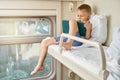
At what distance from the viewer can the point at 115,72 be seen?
4.35ft

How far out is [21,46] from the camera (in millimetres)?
3010

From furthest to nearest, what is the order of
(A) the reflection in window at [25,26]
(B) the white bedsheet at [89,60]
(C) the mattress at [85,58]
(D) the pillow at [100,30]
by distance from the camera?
(A) the reflection in window at [25,26] → (D) the pillow at [100,30] → (C) the mattress at [85,58] → (B) the white bedsheet at [89,60]

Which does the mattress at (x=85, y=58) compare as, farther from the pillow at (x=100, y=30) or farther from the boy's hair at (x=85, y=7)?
the boy's hair at (x=85, y=7)

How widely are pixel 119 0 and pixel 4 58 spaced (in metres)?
1.71

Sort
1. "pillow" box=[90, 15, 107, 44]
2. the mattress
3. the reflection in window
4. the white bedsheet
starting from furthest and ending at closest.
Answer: the reflection in window < "pillow" box=[90, 15, 107, 44] < the mattress < the white bedsheet

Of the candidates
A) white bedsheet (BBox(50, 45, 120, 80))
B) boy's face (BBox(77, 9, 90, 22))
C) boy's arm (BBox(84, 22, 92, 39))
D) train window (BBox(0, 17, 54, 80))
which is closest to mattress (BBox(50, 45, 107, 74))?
white bedsheet (BBox(50, 45, 120, 80))

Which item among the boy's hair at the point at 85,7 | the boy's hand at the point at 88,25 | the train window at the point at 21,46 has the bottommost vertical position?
the train window at the point at 21,46

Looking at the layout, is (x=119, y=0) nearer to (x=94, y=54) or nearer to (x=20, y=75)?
(x=94, y=54)

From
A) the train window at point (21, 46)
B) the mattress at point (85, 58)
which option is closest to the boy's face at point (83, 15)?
the mattress at point (85, 58)

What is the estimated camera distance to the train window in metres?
2.92

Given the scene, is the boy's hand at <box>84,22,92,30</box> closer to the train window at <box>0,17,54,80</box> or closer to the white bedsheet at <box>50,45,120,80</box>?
the white bedsheet at <box>50,45,120,80</box>

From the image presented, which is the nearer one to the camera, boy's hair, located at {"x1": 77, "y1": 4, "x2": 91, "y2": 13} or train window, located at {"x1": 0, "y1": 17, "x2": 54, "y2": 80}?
boy's hair, located at {"x1": 77, "y1": 4, "x2": 91, "y2": 13}

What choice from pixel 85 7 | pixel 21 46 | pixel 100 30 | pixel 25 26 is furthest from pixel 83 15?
pixel 21 46

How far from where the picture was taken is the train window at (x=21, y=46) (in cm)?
292
